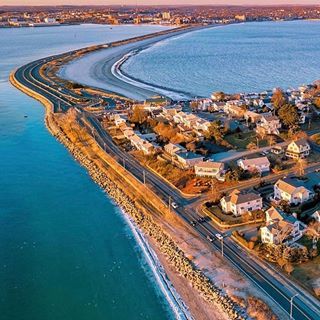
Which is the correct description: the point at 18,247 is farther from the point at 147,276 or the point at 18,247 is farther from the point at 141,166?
the point at 141,166

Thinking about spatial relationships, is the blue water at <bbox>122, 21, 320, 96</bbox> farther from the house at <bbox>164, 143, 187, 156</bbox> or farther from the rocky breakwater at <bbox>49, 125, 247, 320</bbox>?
the rocky breakwater at <bbox>49, 125, 247, 320</bbox>

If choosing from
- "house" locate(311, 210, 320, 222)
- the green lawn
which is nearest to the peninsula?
the green lawn

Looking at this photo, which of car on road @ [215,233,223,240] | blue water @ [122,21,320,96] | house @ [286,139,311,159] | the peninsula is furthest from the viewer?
blue water @ [122,21,320,96]

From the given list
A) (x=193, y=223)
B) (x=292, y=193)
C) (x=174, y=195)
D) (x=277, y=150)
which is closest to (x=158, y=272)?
(x=193, y=223)

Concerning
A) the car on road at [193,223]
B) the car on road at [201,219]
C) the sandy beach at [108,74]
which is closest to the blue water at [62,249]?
the car on road at [193,223]

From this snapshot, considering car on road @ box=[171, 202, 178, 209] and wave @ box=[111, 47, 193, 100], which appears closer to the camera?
car on road @ box=[171, 202, 178, 209]

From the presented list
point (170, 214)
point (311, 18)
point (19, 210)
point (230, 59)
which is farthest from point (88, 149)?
point (311, 18)

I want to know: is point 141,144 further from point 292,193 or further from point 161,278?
point 161,278
